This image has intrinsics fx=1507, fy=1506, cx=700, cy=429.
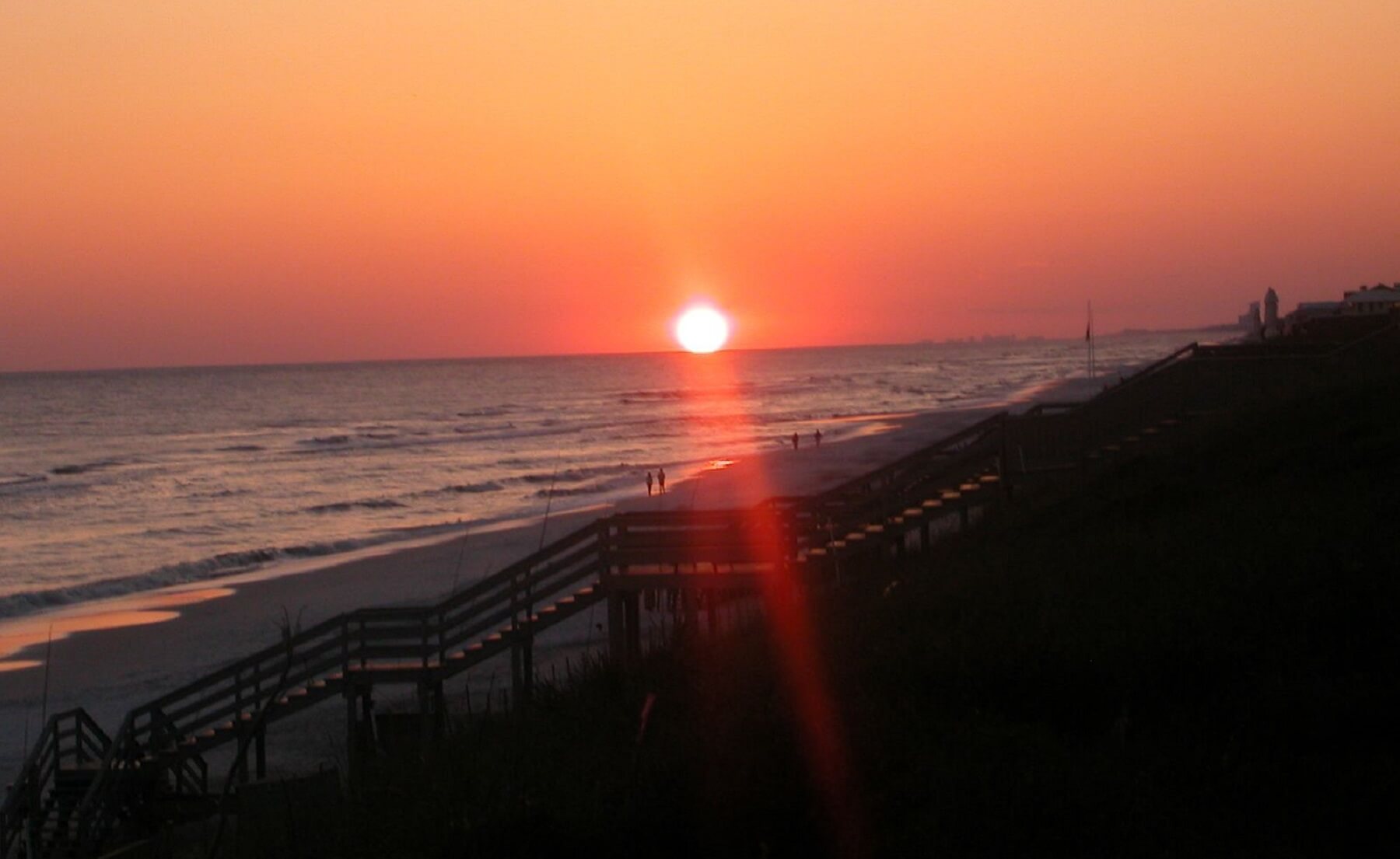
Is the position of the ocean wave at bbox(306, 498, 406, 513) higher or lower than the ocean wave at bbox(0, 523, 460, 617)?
lower

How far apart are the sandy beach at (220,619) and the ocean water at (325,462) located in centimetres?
267

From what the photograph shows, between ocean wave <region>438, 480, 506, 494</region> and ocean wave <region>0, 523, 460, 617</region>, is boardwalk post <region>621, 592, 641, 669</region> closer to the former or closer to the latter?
ocean wave <region>0, 523, 460, 617</region>

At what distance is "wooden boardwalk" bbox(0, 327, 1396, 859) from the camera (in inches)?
616

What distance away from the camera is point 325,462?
8000 centimetres

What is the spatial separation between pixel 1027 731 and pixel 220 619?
2601cm

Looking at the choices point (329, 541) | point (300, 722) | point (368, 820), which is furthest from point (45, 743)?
point (329, 541)

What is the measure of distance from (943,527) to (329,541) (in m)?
23.6

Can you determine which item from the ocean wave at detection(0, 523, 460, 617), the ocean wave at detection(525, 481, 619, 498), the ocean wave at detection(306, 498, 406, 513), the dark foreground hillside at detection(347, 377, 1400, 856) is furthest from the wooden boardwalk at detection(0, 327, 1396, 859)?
the ocean wave at detection(525, 481, 619, 498)

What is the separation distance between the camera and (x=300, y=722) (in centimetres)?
2181

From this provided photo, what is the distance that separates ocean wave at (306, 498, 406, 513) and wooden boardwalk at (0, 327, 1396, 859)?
31243mm

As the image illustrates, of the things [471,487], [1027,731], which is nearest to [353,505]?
[471,487]

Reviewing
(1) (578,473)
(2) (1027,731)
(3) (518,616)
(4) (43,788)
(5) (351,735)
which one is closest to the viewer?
(2) (1027,731)

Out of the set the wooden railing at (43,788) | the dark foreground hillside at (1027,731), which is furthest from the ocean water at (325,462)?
the dark foreground hillside at (1027,731)

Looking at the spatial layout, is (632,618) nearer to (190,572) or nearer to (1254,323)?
(190,572)
